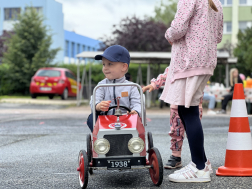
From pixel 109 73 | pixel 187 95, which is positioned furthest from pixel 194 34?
pixel 109 73

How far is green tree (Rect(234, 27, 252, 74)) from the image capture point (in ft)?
70.3

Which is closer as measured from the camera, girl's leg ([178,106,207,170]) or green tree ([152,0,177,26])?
girl's leg ([178,106,207,170])

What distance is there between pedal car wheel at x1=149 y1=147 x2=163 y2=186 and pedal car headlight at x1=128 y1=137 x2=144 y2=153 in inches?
5.8

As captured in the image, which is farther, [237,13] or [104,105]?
[237,13]

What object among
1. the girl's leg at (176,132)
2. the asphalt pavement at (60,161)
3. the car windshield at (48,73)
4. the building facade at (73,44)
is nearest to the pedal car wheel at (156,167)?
the asphalt pavement at (60,161)

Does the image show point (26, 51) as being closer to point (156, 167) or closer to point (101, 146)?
point (101, 146)

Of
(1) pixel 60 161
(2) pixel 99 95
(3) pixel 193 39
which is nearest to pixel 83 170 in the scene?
(2) pixel 99 95

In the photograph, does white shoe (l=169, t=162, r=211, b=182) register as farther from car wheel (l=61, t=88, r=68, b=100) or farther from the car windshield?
car wheel (l=61, t=88, r=68, b=100)

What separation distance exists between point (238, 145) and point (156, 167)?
1072mm

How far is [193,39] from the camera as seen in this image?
146 inches

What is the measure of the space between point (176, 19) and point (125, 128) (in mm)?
1051

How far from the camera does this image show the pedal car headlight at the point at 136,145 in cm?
346

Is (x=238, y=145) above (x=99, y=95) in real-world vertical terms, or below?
below

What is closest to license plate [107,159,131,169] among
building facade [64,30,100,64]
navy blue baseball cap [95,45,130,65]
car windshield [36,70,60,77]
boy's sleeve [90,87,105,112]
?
boy's sleeve [90,87,105,112]
